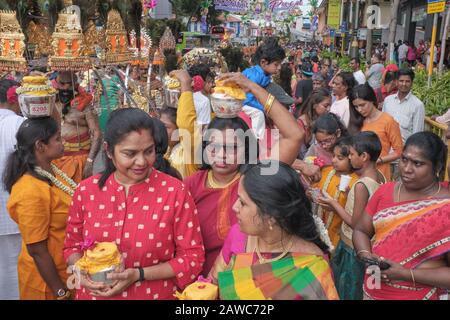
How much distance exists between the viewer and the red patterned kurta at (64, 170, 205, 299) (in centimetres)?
190

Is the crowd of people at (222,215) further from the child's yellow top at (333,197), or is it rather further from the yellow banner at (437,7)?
the yellow banner at (437,7)

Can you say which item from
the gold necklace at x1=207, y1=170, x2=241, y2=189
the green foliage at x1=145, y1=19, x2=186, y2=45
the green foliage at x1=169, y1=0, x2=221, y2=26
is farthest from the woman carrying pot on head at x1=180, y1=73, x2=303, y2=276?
the green foliage at x1=169, y1=0, x2=221, y2=26

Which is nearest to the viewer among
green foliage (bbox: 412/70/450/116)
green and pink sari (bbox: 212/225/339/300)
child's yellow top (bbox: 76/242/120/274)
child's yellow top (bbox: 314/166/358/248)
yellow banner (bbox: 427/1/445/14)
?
green and pink sari (bbox: 212/225/339/300)

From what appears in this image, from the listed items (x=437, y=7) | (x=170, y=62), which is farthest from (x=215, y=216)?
(x=170, y=62)

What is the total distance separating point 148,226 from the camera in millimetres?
Result: 1898

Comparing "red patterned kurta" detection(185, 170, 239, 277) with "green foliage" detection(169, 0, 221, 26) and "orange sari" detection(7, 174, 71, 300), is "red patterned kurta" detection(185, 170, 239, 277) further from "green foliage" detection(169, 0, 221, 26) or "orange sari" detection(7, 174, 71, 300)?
"green foliage" detection(169, 0, 221, 26)

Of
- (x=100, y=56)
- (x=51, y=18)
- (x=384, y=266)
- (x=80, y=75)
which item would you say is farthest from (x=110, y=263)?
(x=80, y=75)

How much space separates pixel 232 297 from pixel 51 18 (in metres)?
2.87

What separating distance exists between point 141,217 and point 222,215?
17.9 inches

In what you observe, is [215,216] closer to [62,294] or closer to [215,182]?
[215,182]

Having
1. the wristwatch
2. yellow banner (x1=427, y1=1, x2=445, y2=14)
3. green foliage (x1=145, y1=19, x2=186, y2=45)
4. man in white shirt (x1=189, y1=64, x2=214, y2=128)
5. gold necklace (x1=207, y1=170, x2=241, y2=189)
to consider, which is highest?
green foliage (x1=145, y1=19, x2=186, y2=45)

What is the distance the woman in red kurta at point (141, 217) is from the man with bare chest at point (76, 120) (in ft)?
6.92

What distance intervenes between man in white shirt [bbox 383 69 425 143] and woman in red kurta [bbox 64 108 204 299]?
3.72 metres

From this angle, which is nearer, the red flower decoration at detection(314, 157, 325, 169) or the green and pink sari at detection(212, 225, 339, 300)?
the green and pink sari at detection(212, 225, 339, 300)
